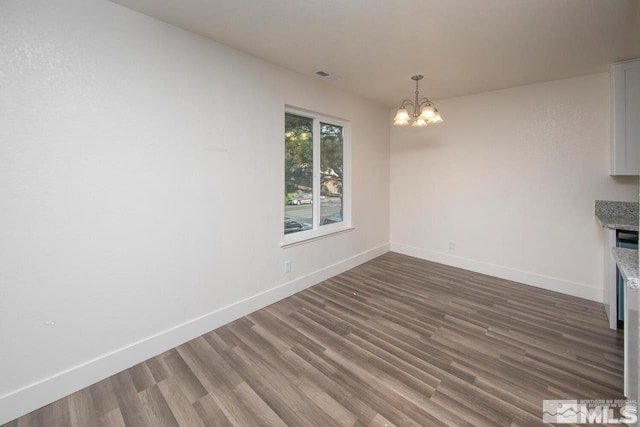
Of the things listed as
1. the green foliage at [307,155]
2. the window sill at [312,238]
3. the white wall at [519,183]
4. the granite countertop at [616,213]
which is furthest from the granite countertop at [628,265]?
the green foliage at [307,155]

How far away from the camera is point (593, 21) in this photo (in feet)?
6.69

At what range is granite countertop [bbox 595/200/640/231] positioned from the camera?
2.63m

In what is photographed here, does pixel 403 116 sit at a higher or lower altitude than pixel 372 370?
higher

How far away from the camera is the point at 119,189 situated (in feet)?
6.46

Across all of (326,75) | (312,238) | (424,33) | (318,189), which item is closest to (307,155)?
(318,189)

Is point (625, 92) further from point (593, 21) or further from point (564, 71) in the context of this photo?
point (593, 21)

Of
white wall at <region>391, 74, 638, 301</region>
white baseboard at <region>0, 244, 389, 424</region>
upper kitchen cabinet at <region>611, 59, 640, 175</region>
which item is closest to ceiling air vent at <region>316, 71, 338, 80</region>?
white wall at <region>391, 74, 638, 301</region>

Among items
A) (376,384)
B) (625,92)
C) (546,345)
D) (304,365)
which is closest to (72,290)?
(304,365)

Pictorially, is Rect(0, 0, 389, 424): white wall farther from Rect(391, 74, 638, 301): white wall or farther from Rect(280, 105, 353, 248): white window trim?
Rect(391, 74, 638, 301): white wall

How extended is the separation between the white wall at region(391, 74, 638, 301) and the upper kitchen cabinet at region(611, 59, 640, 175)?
0.31 m

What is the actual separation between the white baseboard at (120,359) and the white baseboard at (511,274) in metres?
2.46

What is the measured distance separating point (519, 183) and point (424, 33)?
248cm

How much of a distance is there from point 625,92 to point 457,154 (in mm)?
1722

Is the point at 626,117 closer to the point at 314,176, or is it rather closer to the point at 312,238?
the point at 314,176
